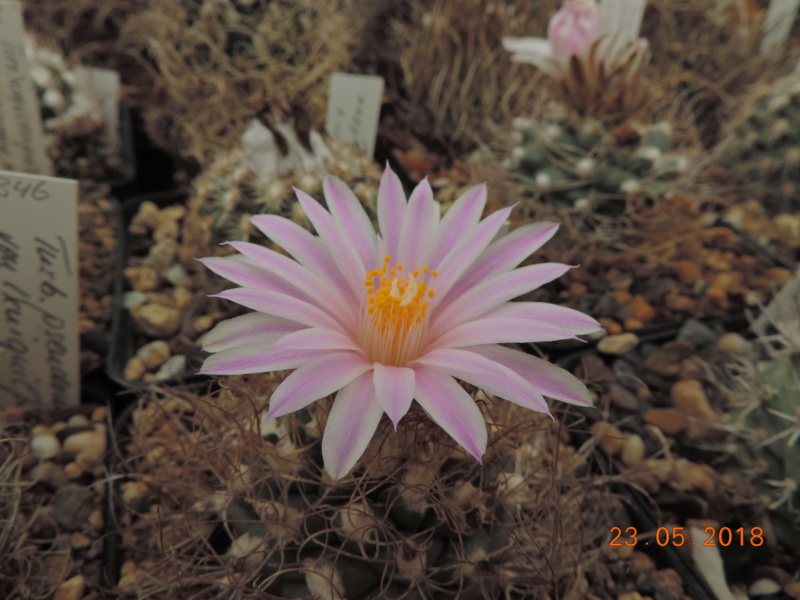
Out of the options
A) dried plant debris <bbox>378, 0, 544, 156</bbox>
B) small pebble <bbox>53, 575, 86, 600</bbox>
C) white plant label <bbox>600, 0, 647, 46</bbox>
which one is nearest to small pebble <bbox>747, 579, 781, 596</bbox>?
small pebble <bbox>53, 575, 86, 600</bbox>

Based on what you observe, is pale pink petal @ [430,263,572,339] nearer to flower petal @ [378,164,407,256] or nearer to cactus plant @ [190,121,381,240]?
flower petal @ [378,164,407,256]

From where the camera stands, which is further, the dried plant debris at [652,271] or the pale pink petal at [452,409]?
the dried plant debris at [652,271]

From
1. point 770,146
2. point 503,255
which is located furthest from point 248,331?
point 770,146

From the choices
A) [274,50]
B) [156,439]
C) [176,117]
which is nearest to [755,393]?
[156,439]

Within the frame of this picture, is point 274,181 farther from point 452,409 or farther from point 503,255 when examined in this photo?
point 452,409

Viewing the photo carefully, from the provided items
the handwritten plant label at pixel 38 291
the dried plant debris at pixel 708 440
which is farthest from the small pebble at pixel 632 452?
the handwritten plant label at pixel 38 291

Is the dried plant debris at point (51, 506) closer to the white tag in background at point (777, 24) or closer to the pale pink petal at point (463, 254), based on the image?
the pale pink petal at point (463, 254)
